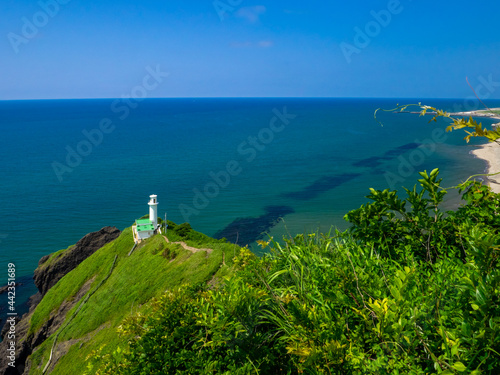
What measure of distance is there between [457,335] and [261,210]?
46.4 m

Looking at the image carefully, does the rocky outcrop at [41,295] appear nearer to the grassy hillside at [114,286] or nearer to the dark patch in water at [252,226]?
the grassy hillside at [114,286]

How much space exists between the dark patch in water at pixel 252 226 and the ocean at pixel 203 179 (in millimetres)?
134

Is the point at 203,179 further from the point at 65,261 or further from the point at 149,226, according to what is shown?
the point at 149,226

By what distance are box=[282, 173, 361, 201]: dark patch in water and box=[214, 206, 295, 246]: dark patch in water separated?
631 centimetres

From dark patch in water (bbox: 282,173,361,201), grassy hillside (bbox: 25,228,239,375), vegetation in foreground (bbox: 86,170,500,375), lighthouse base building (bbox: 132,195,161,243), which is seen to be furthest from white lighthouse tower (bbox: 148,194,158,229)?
dark patch in water (bbox: 282,173,361,201)

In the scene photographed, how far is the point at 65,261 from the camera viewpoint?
3438cm

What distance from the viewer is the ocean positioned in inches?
1774

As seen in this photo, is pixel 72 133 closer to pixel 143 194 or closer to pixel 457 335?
pixel 143 194

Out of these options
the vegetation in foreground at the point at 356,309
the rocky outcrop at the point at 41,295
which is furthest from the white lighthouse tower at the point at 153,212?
the vegetation in foreground at the point at 356,309

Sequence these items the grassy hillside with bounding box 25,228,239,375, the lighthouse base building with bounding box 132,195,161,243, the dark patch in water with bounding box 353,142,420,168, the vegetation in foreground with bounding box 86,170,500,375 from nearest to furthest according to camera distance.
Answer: the vegetation in foreground with bounding box 86,170,500,375 < the grassy hillside with bounding box 25,228,239,375 < the lighthouse base building with bounding box 132,195,161,243 < the dark patch in water with bounding box 353,142,420,168

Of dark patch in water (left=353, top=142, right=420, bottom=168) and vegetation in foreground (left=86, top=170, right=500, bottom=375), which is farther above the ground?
vegetation in foreground (left=86, top=170, right=500, bottom=375)

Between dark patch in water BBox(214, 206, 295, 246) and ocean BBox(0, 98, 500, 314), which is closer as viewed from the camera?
dark patch in water BBox(214, 206, 295, 246)

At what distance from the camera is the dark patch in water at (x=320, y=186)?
56025mm

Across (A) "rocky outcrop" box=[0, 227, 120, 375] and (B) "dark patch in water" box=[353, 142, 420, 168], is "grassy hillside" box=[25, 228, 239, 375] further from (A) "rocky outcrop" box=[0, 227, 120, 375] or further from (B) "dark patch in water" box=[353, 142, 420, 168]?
(B) "dark patch in water" box=[353, 142, 420, 168]
